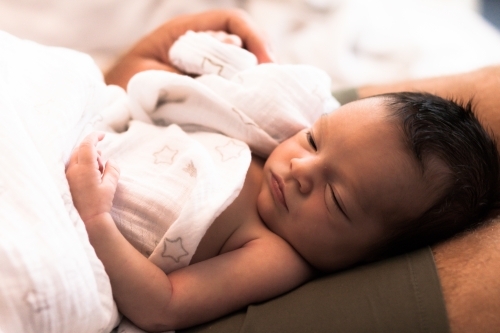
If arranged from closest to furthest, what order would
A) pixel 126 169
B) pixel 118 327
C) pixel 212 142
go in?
1. pixel 118 327
2. pixel 126 169
3. pixel 212 142

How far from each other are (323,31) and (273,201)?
74 centimetres

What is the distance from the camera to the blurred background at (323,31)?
4.15 feet

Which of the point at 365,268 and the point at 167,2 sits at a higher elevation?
the point at 167,2

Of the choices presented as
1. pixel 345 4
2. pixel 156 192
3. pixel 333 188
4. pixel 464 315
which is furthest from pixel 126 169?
pixel 345 4

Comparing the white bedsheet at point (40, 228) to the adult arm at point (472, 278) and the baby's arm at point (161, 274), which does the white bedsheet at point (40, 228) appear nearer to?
the baby's arm at point (161, 274)

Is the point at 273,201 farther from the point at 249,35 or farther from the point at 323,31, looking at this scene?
the point at 323,31

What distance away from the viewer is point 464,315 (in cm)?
58

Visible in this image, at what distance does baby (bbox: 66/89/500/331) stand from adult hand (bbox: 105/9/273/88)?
0.46 metres

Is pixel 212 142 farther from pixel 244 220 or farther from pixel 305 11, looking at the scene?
pixel 305 11

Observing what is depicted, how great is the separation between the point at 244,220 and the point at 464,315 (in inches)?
14.2

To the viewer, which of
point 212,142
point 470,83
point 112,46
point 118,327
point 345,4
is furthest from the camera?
point 345,4

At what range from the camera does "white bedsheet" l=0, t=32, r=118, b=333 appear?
19.9 inches

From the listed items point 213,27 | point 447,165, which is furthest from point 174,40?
point 447,165

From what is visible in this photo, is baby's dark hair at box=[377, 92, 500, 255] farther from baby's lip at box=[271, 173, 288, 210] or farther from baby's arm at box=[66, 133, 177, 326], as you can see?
baby's arm at box=[66, 133, 177, 326]
